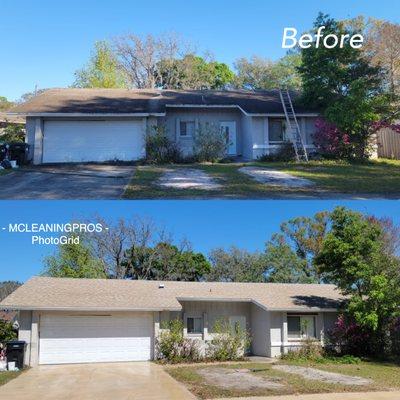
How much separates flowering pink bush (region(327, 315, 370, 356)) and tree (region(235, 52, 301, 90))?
12.0 metres

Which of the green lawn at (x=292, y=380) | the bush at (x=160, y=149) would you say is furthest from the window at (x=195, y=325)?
the bush at (x=160, y=149)

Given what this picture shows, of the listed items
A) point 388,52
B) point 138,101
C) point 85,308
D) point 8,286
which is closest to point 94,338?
point 85,308

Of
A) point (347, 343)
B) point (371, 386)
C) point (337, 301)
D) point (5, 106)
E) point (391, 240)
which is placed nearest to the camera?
point (371, 386)

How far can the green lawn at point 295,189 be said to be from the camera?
13.5 metres

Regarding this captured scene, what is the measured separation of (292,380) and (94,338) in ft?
25.8

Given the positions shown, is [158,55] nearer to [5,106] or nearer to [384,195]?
[384,195]

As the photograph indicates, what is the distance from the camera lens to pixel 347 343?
748 inches

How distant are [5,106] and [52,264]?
15.2 m

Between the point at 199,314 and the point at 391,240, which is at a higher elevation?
the point at 391,240

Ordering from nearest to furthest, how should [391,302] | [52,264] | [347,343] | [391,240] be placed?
[391,302] < [347,343] < [52,264] < [391,240]

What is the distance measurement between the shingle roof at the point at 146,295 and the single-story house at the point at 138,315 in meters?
0.03

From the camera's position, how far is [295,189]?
14219mm

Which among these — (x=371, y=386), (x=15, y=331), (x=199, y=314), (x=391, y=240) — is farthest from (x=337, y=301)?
(x=391, y=240)

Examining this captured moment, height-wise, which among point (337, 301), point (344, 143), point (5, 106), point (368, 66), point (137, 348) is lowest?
point (137, 348)
